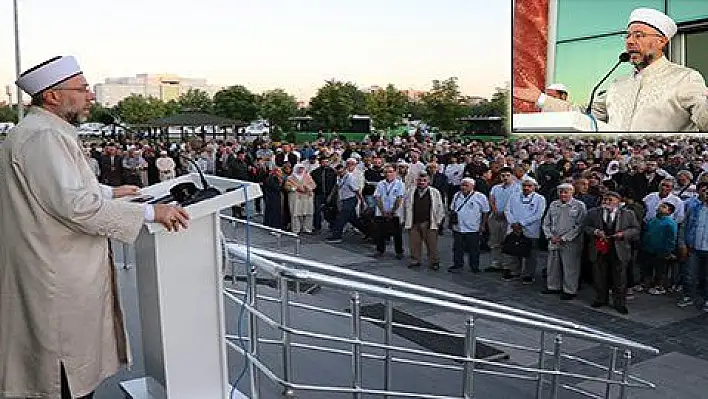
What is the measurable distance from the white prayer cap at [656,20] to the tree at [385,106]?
38.0 meters

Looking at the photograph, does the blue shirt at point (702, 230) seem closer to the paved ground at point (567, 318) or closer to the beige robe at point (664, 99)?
the paved ground at point (567, 318)

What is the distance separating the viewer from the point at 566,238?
8.62 metres

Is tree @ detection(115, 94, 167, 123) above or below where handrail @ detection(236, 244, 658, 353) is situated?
above

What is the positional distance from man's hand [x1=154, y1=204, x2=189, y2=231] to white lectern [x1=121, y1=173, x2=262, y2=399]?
0.21 feet

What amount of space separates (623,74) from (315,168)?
638cm

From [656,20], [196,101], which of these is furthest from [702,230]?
[196,101]

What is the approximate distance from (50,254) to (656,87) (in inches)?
449

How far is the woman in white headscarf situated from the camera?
518 inches

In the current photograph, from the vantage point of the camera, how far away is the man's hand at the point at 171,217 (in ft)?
7.70

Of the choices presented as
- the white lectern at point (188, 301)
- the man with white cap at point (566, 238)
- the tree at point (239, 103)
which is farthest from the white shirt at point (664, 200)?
the tree at point (239, 103)

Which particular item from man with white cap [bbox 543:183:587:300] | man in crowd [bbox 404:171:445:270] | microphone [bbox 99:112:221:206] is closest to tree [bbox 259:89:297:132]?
man in crowd [bbox 404:171:445:270]

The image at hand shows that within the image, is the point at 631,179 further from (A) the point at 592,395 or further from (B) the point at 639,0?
(A) the point at 592,395

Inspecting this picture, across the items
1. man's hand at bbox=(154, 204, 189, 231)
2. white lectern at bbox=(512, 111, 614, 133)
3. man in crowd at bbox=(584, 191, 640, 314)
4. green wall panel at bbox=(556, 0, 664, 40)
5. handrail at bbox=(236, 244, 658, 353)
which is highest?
green wall panel at bbox=(556, 0, 664, 40)

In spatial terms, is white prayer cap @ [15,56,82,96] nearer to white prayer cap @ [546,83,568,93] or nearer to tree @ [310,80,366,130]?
white prayer cap @ [546,83,568,93]
